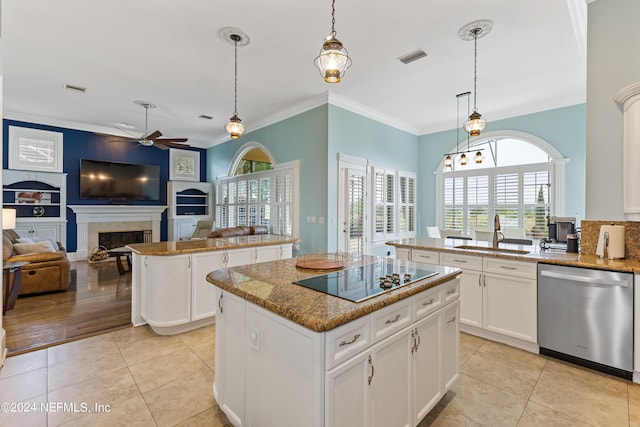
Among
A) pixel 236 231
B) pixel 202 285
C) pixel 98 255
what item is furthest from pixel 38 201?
pixel 202 285

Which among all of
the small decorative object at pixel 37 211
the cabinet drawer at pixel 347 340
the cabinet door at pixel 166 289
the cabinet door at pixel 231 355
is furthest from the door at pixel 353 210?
the small decorative object at pixel 37 211

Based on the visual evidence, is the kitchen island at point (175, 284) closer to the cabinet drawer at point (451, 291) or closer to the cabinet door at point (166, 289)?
the cabinet door at point (166, 289)

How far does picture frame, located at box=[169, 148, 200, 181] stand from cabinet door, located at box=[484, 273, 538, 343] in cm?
797

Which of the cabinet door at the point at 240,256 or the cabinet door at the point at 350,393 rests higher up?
the cabinet door at the point at 240,256

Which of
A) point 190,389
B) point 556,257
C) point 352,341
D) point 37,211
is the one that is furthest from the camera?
point 37,211

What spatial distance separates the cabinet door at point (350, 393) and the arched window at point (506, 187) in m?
5.04

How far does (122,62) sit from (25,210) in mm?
4892

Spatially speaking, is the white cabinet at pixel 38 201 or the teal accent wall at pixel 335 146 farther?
the white cabinet at pixel 38 201

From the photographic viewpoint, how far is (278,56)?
376cm

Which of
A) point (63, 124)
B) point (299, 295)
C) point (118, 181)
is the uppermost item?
point (63, 124)

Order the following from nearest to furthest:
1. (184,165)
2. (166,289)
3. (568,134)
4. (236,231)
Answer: (166,289), (236,231), (568,134), (184,165)

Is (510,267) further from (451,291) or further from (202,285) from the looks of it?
(202,285)

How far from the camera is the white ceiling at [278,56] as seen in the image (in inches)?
114

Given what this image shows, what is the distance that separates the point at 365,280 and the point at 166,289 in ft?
7.81
